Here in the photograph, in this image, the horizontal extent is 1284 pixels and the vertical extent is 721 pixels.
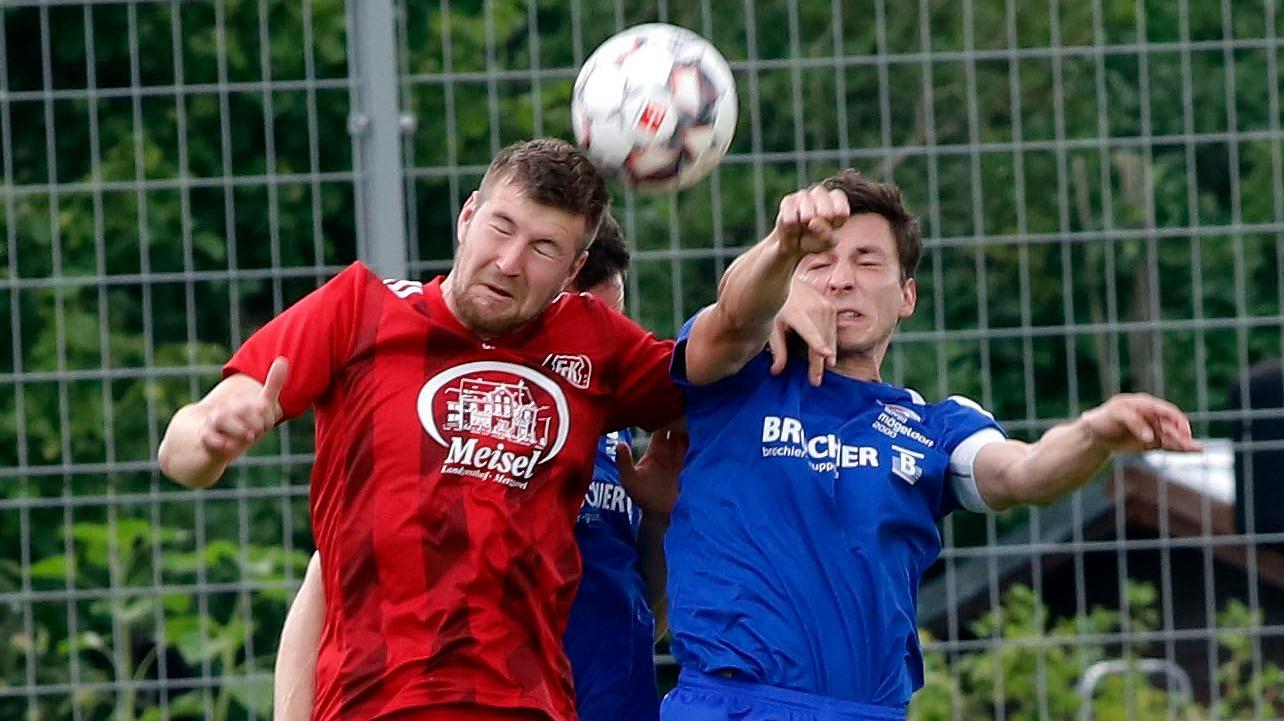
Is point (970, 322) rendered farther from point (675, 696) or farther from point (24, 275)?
point (675, 696)

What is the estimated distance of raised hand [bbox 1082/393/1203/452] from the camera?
345 centimetres

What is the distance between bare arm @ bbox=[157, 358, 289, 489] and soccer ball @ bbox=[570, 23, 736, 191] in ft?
2.63

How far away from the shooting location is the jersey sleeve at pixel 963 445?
3928mm

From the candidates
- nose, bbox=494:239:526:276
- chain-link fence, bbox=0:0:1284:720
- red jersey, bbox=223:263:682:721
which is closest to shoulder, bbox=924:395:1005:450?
red jersey, bbox=223:263:682:721

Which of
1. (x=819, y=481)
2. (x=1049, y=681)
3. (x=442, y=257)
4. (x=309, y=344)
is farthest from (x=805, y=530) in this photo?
(x=442, y=257)

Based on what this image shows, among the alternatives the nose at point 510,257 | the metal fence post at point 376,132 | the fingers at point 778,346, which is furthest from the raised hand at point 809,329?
the metal fence post at point 376,132

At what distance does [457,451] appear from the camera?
3705mm

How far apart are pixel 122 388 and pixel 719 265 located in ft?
6.22

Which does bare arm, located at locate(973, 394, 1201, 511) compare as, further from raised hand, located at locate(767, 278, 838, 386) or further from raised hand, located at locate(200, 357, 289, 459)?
raised hand, located at locate(200, 357, 289, 459)

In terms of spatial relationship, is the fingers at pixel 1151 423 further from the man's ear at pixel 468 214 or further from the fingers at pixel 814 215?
the man's ear at pixel 468 214

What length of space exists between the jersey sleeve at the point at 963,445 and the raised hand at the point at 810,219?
24.9 inches

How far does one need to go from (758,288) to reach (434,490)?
2.23 ft

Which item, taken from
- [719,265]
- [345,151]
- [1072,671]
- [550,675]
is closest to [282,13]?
[345,151]

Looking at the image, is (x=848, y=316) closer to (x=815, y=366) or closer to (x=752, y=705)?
(x=815, y=366)
